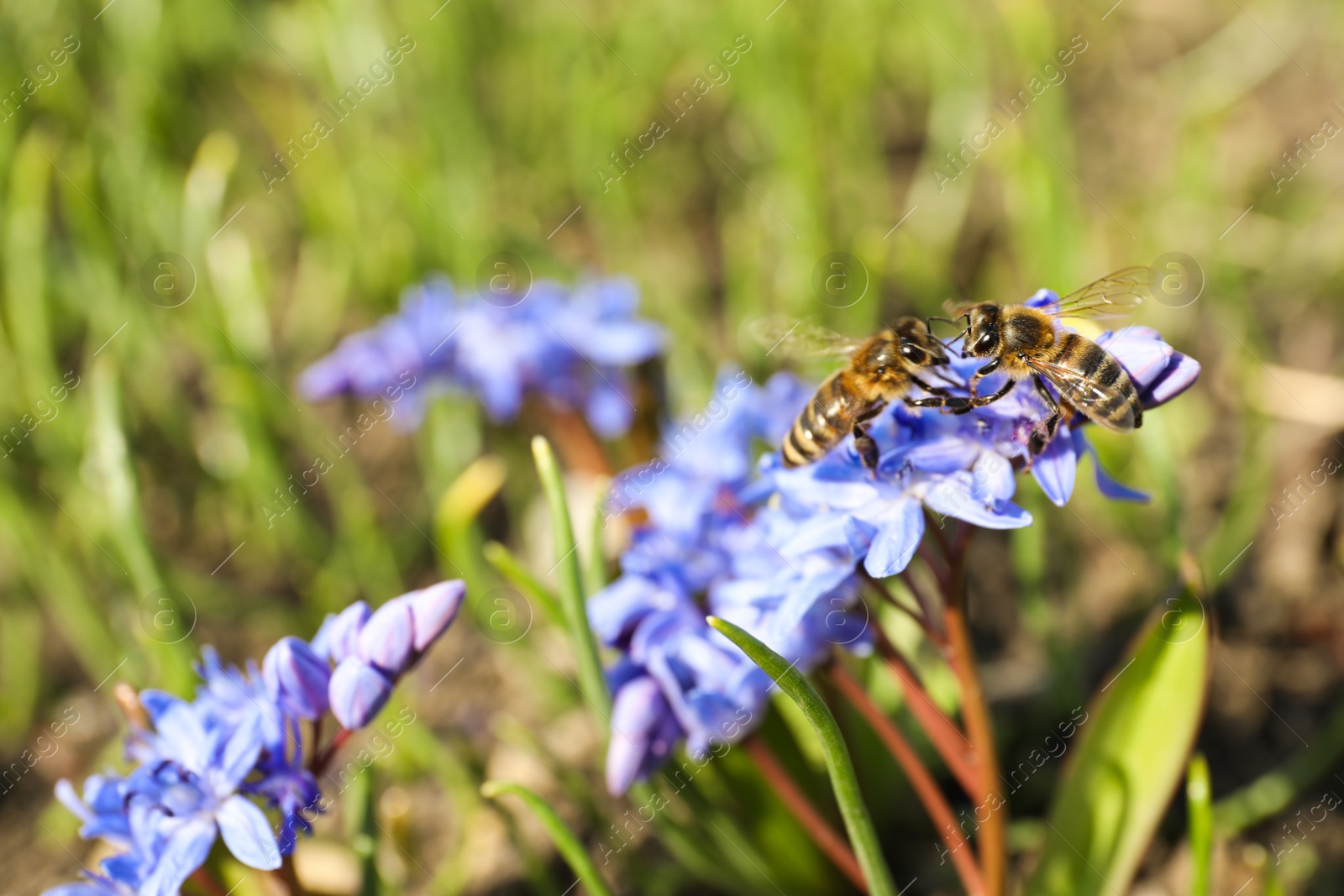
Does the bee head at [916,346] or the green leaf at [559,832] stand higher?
the bee head at [916,346]

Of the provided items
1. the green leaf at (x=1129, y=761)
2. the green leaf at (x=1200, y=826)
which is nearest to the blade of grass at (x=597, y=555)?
the green leaf at (x=1129, y=761)

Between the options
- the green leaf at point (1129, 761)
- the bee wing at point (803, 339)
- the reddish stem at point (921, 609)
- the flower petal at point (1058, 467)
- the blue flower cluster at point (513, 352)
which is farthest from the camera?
the blue flower cluster at point (513, 352)

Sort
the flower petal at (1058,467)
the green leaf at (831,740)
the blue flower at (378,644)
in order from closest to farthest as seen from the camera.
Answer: the green leaf at (831,740) → the flower petal at (1058,467) → the blue flower at (378,644)

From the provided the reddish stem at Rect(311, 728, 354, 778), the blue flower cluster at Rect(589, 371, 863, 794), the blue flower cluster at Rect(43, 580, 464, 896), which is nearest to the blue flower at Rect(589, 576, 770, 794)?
the blue flower cluster at Rect(589, 371, 863, 794)

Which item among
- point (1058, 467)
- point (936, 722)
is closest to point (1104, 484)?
point (1058, 467)

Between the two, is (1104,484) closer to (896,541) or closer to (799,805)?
(896,541)

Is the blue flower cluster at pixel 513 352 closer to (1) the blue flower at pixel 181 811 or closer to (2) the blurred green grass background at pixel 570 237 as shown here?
(2) the blurred green grass background at pixel 570 237
